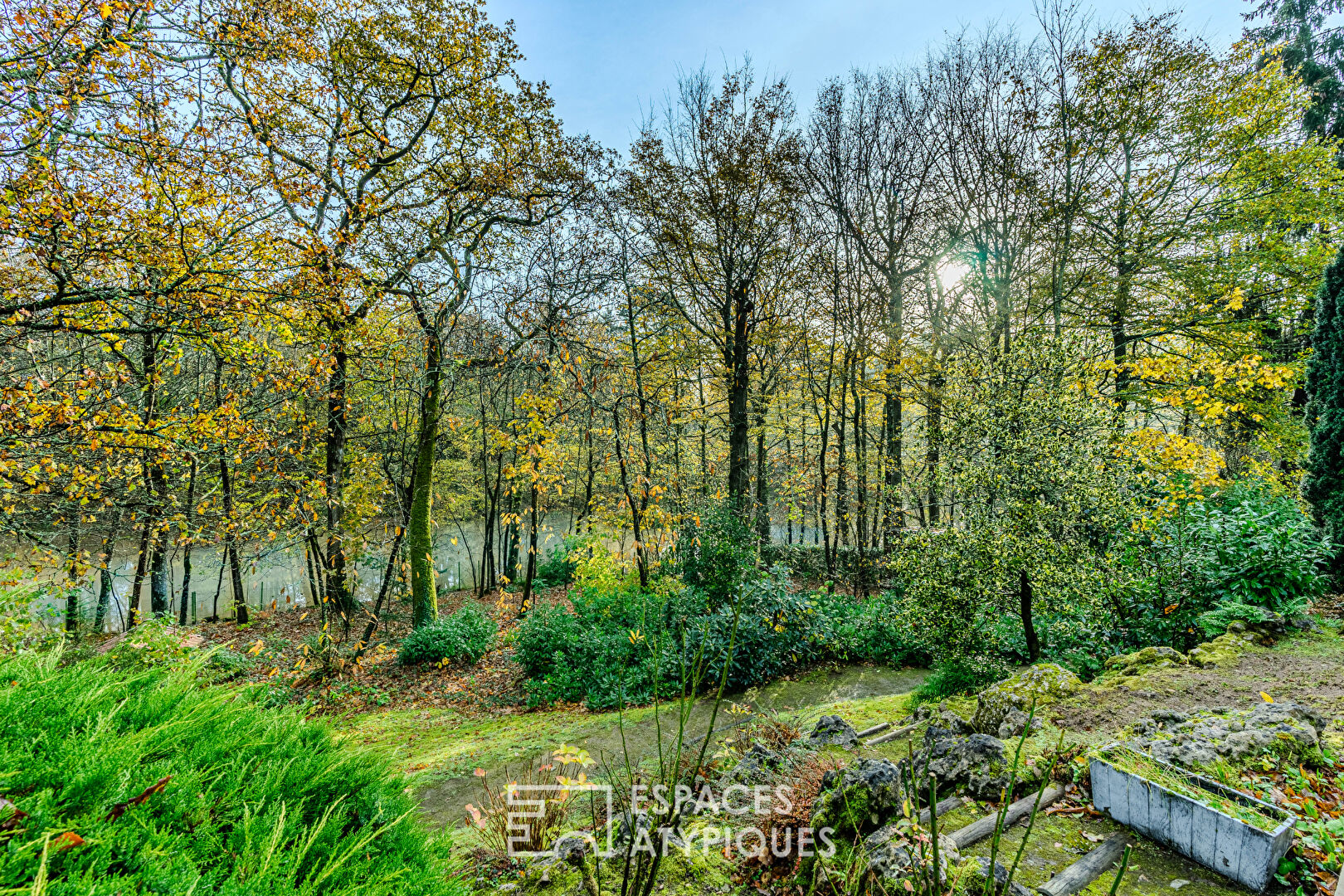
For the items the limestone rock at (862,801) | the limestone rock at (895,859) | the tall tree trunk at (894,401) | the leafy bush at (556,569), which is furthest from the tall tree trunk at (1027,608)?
the leafy bush at (556,569)

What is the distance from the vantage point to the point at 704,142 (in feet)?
30.6

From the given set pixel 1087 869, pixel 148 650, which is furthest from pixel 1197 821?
pixel 148 650

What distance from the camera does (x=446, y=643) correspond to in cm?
901

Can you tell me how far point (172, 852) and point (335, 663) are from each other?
25.3 ft

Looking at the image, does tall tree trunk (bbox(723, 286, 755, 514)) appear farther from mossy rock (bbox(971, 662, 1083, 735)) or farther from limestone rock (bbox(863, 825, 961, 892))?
limestone rock (bbox(863, 825, 961, 892))

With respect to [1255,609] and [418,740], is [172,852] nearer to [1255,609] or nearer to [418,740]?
[418,740]

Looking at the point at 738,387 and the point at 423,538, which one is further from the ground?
the point at 738,387

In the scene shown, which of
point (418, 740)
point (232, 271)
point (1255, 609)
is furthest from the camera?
point (418, 740)

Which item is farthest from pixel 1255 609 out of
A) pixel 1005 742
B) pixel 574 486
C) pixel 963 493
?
pixel 574 486

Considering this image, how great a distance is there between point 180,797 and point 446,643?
8.61 metres

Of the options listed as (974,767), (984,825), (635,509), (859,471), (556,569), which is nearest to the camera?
(984,825)

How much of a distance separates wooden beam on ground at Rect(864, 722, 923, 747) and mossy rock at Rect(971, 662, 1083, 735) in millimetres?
476

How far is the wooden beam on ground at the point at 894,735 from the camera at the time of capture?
4.17 meters

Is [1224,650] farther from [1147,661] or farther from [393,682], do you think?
[393,682]
